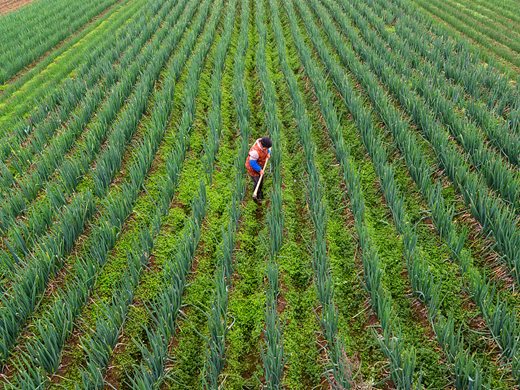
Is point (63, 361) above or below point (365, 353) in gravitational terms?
above

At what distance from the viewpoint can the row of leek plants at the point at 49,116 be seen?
18.2 ft

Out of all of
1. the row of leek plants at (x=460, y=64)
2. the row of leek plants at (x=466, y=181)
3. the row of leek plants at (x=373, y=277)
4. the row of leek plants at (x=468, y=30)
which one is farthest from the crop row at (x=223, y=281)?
the row of leek plants at (x=468, y=30)

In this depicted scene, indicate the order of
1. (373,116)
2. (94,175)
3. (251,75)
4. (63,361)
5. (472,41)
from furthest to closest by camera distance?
(472,41) → (251,75) → (373,116) → (94,175) → (63,361)

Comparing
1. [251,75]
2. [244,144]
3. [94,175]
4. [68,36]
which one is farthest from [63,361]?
[68,36]

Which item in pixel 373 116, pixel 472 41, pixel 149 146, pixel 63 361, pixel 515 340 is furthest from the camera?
pixel 472 41

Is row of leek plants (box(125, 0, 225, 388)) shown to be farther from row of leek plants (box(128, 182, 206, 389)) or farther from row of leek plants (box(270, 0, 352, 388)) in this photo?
row of leek plants (box(270, 0, 352, 388))

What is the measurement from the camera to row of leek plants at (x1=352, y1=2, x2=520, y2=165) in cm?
509

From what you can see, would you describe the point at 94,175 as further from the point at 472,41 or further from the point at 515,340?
the point at 472,41

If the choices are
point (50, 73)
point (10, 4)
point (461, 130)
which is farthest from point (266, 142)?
point (10, 4)

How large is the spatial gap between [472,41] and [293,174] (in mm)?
8847

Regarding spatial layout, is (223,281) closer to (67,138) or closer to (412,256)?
(412,256)

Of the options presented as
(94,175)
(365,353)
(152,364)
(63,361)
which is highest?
(94,175)

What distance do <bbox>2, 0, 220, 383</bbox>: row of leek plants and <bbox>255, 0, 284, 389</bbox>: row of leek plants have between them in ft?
4.06

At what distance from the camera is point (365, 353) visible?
10.4 ft
